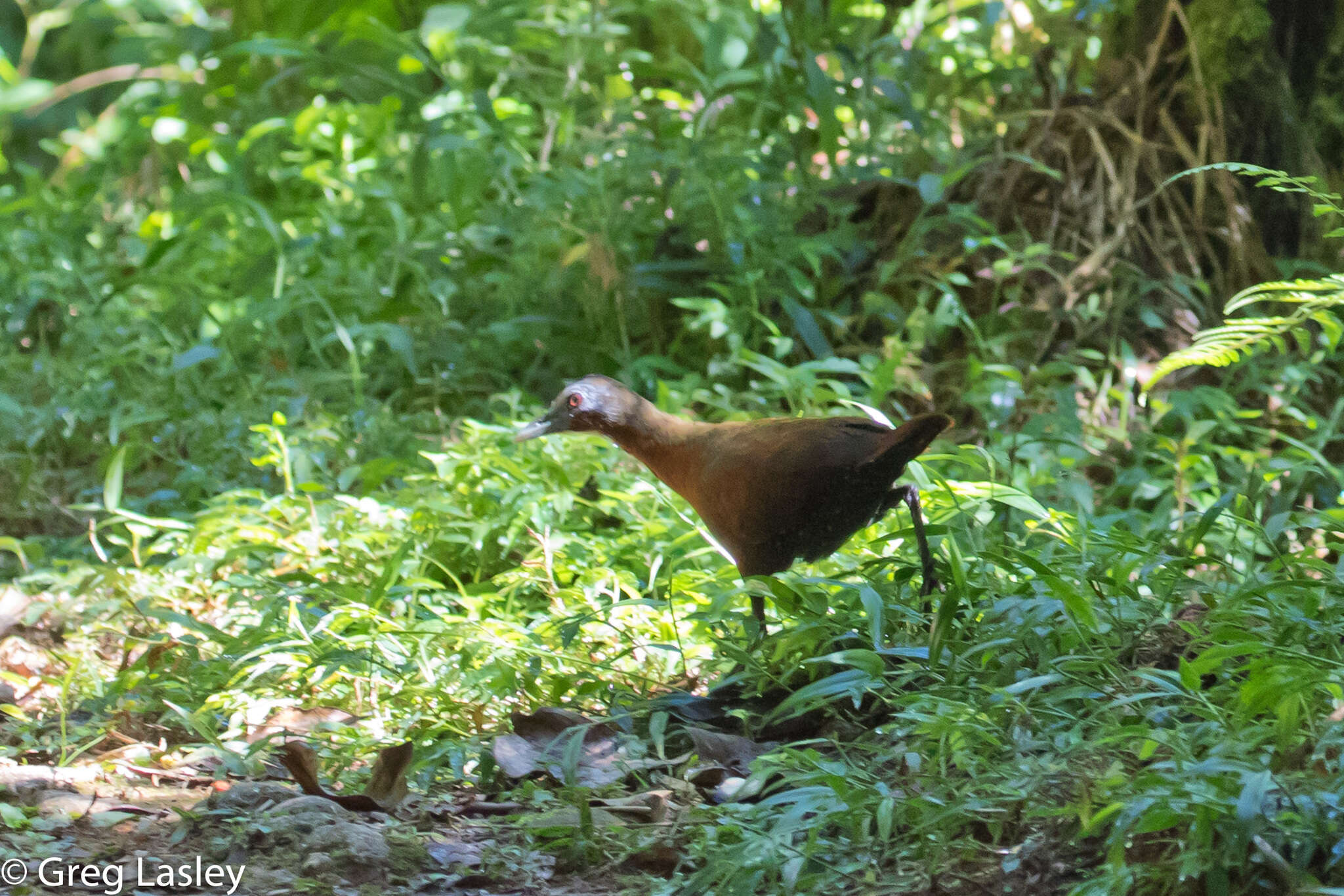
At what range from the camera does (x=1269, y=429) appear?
414cm

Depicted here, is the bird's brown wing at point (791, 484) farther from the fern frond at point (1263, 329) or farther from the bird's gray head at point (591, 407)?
the fern frond at point (1263, 329)

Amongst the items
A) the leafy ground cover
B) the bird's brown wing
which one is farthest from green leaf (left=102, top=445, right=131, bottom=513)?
the bird's brown wing

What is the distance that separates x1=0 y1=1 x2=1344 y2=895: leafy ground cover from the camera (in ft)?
6.66

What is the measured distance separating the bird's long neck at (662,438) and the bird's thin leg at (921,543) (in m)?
0.50

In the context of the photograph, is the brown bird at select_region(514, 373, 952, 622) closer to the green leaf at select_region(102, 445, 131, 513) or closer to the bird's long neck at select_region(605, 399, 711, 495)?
the bird's long neck at select_region(605, 399, 711, 495)

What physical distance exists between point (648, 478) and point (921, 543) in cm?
134

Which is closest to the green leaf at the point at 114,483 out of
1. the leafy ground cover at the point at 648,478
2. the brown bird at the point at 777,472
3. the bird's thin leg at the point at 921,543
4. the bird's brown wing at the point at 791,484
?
the leafy ground cover at the point at 648,478

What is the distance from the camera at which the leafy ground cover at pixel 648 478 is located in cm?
203

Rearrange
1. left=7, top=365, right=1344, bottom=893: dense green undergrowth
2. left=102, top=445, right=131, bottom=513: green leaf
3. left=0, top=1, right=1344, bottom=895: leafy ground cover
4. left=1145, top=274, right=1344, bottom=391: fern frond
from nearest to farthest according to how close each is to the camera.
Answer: left=7, top=365, right=1344, bottom=893: dense green undergrowth, left=0, top=1, right=1344, bottom=895: leafy ground cover, left=1145, top=274, right=1344, bottom=391: fern frond, left=102, top=445, right=131, bottom=513: green leaf

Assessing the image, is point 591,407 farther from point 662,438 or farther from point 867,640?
point 867,640

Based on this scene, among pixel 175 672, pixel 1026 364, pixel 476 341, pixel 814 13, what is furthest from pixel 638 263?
pixel 175 672

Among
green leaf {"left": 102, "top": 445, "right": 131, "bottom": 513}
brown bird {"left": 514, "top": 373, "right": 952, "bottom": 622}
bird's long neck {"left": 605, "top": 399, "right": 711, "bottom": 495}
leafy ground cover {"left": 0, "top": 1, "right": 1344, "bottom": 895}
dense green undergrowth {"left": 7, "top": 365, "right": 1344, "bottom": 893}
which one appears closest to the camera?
dense green undergrowth {"left": 7, "top": 365, "right": 1344, "bottom": 893}

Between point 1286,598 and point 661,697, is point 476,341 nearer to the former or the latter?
point 661,697

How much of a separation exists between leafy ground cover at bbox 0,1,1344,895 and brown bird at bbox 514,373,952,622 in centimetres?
10
